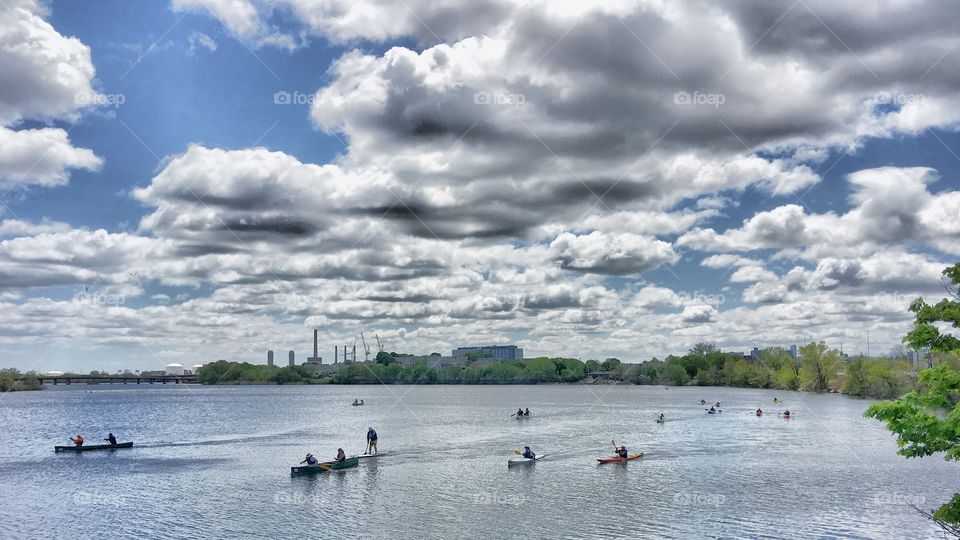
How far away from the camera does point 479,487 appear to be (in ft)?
208

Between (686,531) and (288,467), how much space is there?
43321mm

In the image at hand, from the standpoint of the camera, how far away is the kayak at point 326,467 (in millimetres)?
69500

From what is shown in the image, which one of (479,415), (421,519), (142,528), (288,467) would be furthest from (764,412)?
(142,528)

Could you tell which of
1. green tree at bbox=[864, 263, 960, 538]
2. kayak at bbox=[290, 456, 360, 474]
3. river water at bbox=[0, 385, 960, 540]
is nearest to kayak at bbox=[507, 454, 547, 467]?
river water at bbox=[0, 385, 960, 540]

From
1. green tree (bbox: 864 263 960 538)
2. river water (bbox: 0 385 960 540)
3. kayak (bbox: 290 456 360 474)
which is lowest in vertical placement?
river water (bbox: 0 385 960 540)

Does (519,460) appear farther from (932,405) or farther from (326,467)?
(932,405)

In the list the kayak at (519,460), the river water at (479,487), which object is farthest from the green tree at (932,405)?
the kayak at (519,460)

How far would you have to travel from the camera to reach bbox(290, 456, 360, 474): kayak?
69.5 metres

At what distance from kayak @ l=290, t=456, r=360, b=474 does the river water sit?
1.53 metres

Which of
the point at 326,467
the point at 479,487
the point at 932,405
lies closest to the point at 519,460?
the point at 479,487

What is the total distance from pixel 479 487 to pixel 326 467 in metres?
16.8

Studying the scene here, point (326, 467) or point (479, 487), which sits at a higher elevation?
point (326, 467)

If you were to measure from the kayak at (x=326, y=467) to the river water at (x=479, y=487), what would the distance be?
153 centimetres

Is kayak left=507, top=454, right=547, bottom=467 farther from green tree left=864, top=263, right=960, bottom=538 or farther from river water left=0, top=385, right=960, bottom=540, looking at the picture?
green tree left=864, top=263, right=960, bottom=538
